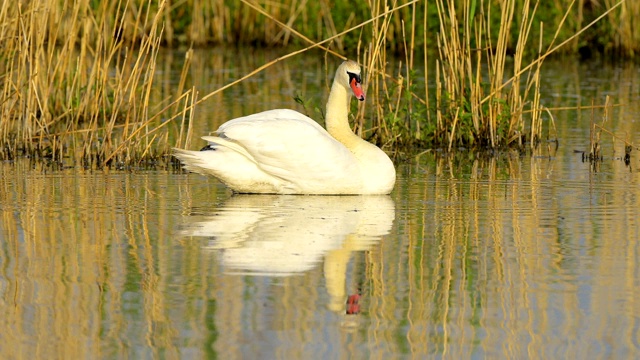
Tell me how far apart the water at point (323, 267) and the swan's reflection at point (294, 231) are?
2cm

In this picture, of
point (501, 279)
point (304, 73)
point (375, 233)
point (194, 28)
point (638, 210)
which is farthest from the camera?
point (194, 28)

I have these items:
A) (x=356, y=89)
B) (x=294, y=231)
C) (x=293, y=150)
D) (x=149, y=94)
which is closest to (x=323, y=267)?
(x=294, y=231)

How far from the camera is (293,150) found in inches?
337

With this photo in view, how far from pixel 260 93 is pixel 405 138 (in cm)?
497

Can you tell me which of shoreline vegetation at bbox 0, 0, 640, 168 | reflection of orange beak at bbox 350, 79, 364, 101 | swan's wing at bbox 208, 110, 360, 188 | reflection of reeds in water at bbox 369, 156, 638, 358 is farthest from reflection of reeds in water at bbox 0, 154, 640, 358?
shoreline vegetation at bbox 0, 0, 640, 168

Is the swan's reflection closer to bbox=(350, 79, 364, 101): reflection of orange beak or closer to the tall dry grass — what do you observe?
bbox=(350, 79, 364, 101): reflection of orange beak

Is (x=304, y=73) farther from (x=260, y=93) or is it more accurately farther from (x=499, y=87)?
(x=499, y=87)

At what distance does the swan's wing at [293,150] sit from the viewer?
28.0ft

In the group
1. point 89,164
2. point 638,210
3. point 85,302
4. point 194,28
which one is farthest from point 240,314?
point 194,28

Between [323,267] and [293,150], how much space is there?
7.77 ft

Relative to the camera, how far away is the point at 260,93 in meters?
16.1

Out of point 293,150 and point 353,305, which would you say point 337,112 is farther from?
point 353,305

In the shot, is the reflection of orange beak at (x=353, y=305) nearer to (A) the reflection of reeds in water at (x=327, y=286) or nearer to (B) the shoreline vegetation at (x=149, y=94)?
(A) the reflection of reeds in water at (x=327, y=286)

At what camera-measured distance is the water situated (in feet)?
16.6
